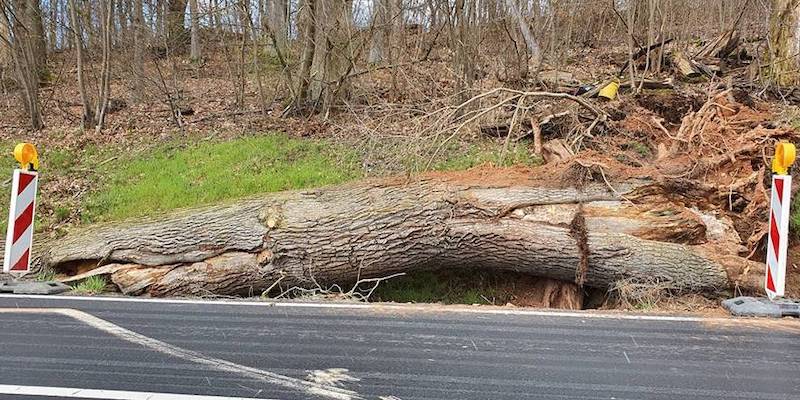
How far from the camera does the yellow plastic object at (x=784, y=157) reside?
405 centimetres

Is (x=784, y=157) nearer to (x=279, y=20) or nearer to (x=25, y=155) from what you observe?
(x=25, y=155)

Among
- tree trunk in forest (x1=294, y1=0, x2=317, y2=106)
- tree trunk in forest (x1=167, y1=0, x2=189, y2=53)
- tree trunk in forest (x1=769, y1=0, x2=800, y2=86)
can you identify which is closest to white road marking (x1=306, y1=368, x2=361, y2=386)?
tree trunk in forest (x1=294, y1=0, x2=317, y2=106)

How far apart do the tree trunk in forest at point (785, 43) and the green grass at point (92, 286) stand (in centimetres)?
1182

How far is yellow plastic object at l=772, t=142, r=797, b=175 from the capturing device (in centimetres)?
405

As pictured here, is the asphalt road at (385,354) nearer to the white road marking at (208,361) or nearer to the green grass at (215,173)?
the white road marking at (208,361)

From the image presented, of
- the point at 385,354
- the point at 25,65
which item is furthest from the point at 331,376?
the point at 25,65

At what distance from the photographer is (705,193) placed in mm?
6129

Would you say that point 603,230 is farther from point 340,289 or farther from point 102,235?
point 102,235

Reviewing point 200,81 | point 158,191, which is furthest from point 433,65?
point 200,81

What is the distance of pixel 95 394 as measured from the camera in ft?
8.38

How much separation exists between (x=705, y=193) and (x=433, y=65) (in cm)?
899

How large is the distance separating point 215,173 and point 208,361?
22.6ft

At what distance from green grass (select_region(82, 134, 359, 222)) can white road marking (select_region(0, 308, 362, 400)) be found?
3.92m

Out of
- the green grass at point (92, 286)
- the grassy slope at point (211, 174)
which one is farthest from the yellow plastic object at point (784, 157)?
the green grass at point (92, 286)
